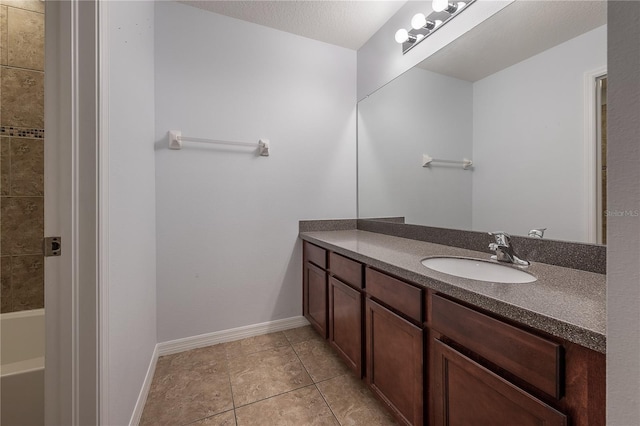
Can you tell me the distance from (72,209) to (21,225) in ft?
4.39

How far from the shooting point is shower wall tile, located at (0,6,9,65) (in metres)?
1.53

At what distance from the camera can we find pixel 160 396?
1.39 meters

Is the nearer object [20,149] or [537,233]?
[537,233]

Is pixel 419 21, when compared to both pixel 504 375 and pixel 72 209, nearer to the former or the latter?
pixel 504 375

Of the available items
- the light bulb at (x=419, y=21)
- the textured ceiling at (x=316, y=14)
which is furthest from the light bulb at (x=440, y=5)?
the textured ceiling at (x=316, y=14)

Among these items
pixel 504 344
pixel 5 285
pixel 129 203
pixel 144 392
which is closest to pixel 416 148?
pixel 504 344

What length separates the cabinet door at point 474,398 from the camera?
0.63 metres

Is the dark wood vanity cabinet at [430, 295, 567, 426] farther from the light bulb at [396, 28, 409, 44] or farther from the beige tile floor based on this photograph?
the light bulb at [396, 28, 409, 44]

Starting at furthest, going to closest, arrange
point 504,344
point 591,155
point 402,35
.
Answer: point 402,35
point 591,155
point 504,344

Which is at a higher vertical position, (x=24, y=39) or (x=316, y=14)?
(x=316, y=14)

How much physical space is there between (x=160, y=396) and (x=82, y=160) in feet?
4.21

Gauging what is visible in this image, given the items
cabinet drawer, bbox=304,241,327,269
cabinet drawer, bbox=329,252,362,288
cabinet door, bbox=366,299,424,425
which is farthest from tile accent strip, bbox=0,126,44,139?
cabinet door, bbox=366,299,424,425

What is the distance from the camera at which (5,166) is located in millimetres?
1539

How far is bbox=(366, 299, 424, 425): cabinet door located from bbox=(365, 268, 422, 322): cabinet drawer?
4cm
